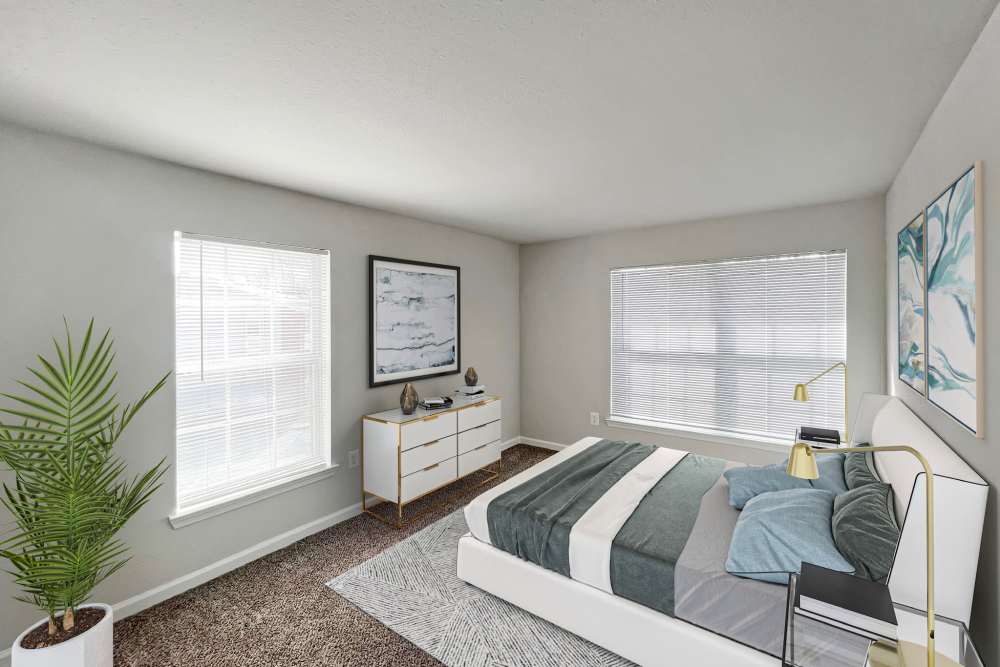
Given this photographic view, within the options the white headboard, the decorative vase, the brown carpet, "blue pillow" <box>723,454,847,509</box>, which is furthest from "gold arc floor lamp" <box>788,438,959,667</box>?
the decorative vase

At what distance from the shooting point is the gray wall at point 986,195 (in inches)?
50.3

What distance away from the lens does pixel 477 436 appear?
397cm

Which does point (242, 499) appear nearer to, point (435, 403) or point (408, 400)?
point (408, 400)

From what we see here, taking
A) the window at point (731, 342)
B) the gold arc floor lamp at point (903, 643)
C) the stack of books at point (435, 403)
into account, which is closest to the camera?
the gold arc floor lamp at point (903, 643)

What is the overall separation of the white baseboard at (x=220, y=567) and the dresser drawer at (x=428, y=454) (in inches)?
24.2

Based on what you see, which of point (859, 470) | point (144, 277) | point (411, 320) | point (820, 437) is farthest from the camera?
point (411, 320)

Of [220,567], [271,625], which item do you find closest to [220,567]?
[220,567]

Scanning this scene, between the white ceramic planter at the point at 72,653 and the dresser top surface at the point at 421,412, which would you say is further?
the dresser top surface at the point at 421,412

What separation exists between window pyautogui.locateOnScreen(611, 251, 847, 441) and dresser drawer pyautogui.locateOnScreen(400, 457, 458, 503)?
1956 mm

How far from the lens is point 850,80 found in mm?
1665

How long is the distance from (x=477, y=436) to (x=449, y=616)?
179 centimetres

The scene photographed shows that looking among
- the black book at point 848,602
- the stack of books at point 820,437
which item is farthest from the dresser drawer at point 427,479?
the stack of books at point 820,437

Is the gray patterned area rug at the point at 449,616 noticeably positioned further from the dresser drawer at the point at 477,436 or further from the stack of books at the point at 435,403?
the stack of books at the point at 435,403

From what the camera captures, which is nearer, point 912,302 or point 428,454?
point 912,302
